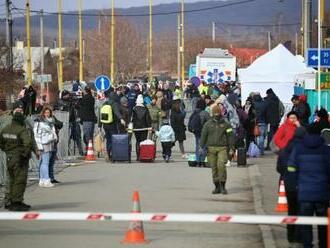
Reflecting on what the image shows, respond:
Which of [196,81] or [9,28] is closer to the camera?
[9,28]

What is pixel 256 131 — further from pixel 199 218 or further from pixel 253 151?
pixel 199 218

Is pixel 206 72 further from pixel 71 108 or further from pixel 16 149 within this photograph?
pixel 16 149

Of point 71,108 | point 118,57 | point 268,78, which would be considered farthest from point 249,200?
point 118,57

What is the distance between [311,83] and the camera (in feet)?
89.5

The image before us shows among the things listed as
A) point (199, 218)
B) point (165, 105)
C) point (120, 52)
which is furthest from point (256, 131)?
point (120, 52)

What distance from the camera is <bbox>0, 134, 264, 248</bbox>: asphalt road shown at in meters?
12.0

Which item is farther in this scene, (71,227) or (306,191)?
(71,227)

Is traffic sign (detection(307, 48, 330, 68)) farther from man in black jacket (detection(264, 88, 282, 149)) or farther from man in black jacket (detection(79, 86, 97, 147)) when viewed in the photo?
man in black jacket (detection(79, 86, 97, 147))

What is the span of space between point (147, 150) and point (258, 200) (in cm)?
816

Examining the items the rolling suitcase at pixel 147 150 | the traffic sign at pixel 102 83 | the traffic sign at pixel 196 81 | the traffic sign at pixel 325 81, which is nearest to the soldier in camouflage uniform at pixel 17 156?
the rolling suitcase at pixel 147 150

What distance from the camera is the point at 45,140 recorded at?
17.7m

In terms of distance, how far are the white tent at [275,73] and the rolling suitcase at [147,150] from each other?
45.9 ft

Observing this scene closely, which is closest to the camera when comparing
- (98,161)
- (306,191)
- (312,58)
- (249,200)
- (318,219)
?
(318,219)

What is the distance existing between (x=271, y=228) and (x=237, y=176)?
7.93 m
